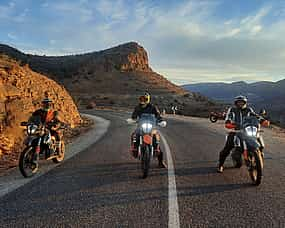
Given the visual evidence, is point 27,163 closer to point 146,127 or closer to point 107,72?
point 146,127

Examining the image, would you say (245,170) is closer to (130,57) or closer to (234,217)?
(234,217)

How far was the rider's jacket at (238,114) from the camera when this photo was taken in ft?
24.2

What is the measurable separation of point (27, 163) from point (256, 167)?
507cm

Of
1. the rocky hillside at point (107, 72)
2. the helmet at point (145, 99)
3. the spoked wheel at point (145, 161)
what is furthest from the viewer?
the rocky hillside at point (107, 72)

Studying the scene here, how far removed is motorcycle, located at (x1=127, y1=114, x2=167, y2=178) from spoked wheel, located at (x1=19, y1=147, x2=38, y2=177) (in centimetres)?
253

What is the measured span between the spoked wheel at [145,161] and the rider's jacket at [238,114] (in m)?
1.99

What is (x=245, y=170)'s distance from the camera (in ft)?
26.4

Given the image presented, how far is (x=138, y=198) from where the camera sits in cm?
575

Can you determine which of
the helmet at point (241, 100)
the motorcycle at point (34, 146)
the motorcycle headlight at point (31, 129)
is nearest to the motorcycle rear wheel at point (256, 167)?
the helmet at point (241, 100)

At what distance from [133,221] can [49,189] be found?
236 centimetres

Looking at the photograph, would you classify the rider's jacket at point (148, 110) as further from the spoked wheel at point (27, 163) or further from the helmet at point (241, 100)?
the spoked wheel at point (27, 163)

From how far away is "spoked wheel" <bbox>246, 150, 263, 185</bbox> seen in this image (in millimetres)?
6527

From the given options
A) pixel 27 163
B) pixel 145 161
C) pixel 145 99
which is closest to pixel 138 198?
pixel 145 161

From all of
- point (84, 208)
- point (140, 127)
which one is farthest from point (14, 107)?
point (84, 208)
